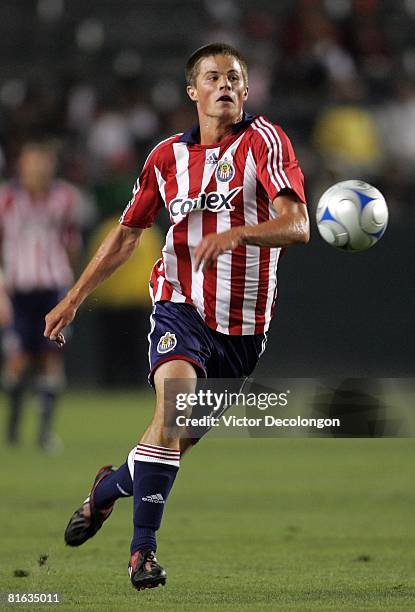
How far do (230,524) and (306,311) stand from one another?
8722 mm

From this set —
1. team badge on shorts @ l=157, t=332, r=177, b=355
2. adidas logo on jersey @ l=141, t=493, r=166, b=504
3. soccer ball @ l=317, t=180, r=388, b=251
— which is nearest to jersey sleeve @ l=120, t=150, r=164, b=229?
team badge on shorts @ l=157, t=332, r=177, b=355

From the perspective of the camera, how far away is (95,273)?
602 centimetres

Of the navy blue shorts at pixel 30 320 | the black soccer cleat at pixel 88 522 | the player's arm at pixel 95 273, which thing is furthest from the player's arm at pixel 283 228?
the navy blue shorts at pixel 30 320

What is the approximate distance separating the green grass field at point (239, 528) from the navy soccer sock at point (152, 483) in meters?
0.30

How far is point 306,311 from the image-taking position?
16297mm

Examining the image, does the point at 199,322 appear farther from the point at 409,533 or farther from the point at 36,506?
the point at 36,506

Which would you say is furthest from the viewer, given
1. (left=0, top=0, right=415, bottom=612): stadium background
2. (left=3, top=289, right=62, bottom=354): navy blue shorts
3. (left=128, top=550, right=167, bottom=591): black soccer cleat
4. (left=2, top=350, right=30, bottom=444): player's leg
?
(left=3, top=289, right=62, bottom=354): navy blue shorts

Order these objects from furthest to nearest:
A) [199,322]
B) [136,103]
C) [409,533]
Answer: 1. [136,103]
2. [409,533]
3. [199,322]

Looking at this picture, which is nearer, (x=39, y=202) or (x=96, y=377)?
(x=39, y=202)

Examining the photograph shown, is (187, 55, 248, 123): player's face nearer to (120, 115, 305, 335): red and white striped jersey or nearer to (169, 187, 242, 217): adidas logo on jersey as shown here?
(120, 115, 305, 335): red and white striped jersey

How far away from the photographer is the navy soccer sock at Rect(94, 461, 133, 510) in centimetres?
618

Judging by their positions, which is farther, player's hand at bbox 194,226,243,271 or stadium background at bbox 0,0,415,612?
stadium background at bbox 0,0,415,612

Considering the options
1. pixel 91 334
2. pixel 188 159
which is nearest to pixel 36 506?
pixel 188 159

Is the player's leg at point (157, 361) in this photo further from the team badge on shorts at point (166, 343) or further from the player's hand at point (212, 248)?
the player's hand at point (212, 248)
